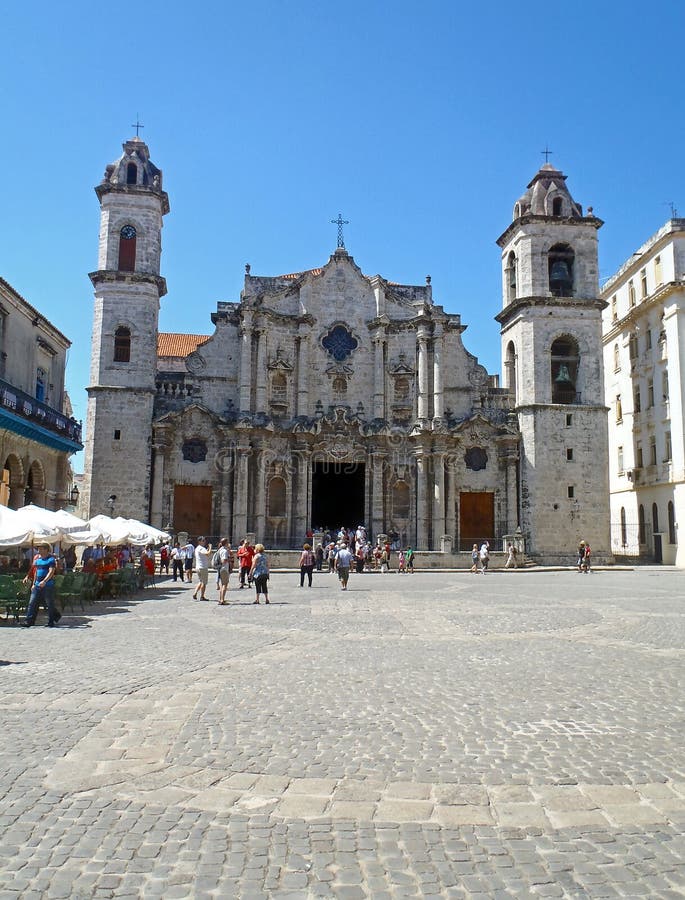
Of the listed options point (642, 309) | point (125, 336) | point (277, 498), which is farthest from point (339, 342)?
point (642, 309)

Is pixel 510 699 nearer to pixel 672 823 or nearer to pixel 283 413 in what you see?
pixel 672 823

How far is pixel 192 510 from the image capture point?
37.8 metres

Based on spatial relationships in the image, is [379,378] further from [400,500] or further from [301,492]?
[301,492]

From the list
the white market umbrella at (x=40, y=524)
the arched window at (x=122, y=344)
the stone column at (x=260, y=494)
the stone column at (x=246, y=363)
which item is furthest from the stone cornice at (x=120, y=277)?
the white market umbrella at (x=40, y=524)

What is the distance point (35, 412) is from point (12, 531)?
15223mm

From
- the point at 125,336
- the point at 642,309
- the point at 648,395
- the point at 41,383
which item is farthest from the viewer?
the point at 648,395

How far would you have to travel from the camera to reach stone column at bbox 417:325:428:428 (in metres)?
39.5

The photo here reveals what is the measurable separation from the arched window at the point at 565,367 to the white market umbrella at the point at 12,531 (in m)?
30.8

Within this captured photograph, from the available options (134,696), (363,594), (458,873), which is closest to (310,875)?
(458,873)

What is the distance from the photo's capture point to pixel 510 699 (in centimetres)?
795

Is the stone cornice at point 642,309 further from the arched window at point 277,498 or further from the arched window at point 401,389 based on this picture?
the arched window at point 277,498

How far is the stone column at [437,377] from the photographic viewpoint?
3928 centimetres

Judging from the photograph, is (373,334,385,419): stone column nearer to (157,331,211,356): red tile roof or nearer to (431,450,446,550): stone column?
(431,450,446,550): stone column

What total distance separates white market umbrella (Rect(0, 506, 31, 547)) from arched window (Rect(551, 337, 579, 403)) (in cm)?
3076
